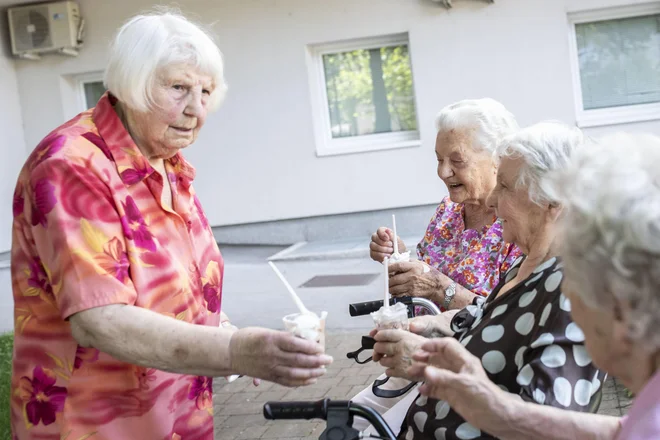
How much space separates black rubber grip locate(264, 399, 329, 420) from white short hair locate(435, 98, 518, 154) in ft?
5.65

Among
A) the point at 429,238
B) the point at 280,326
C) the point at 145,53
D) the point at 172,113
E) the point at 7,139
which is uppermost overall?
the point at 7,139

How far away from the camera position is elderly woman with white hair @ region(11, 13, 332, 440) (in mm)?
1944

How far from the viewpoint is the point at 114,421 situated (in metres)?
2.13

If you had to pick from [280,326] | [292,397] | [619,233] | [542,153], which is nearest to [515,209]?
[542,153]

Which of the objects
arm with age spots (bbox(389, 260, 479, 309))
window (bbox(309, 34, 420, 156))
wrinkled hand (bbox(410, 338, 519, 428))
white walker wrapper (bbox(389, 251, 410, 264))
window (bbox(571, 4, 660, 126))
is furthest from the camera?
window (bbox(309, 34, 420, 156))

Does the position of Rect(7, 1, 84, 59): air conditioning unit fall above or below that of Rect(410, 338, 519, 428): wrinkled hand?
above

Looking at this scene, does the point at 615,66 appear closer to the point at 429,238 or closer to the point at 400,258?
the point at 429,238

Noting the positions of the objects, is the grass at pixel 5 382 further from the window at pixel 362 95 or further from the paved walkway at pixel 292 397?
the window at pixel 362 95

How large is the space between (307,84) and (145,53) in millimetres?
8036

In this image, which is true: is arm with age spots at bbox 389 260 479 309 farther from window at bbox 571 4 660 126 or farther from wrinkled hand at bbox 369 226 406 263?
window at bbox 571 4 660 126

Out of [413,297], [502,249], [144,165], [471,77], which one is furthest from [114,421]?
[471,77]

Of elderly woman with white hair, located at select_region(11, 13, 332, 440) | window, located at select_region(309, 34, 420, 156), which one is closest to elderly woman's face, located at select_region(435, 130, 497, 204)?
elderly woman with white hair, located at select_region(11, 13, 332, 440)

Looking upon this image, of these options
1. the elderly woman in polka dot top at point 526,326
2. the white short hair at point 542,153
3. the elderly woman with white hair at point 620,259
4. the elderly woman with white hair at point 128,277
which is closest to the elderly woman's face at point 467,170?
the elderly woman in polka dot top at point 526,326

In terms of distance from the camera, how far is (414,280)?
3.20 metres
